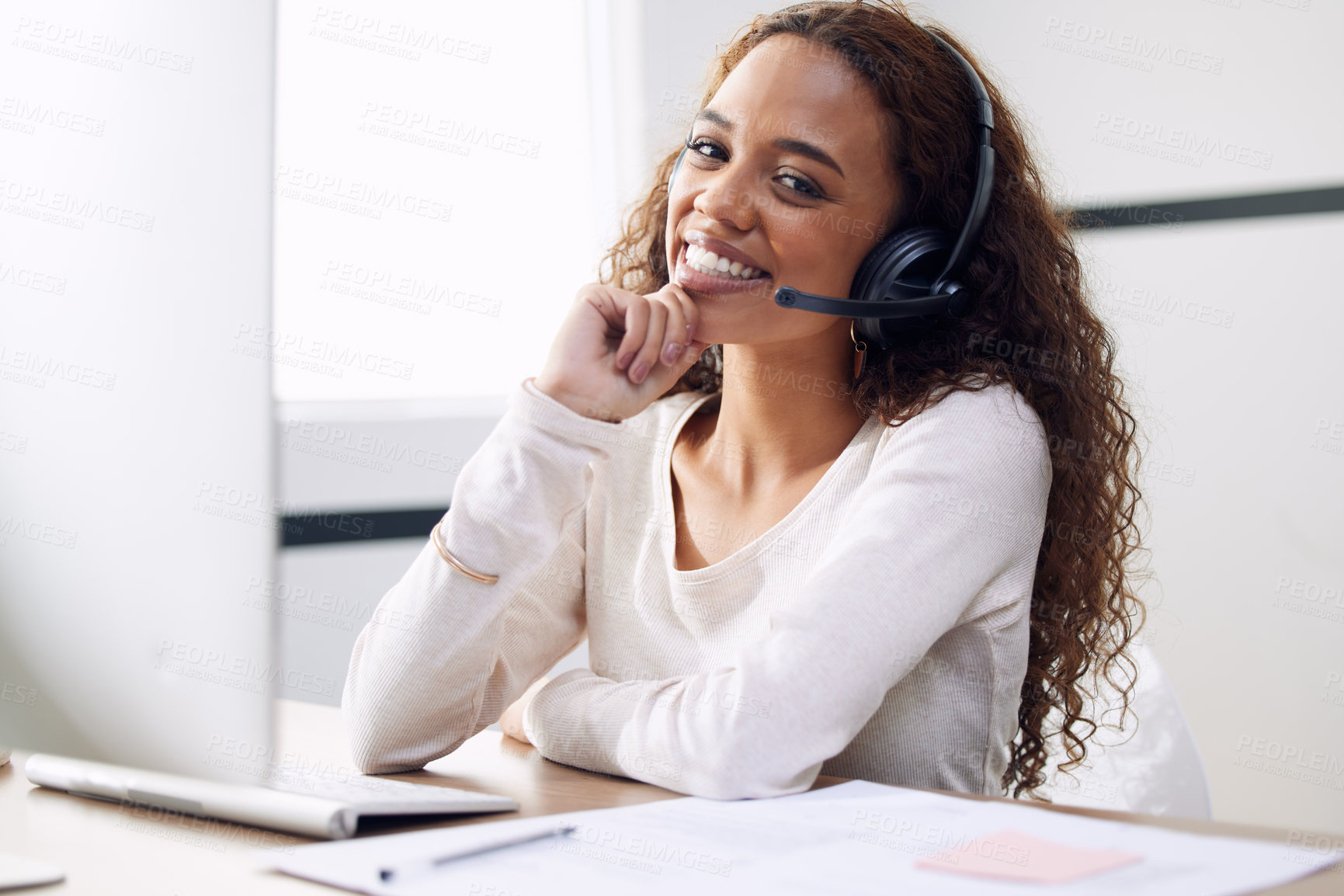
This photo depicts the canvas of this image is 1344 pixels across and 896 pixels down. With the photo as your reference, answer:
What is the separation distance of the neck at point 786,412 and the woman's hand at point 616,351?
15 centimetres

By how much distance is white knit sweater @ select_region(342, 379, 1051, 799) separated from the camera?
86 centimetres

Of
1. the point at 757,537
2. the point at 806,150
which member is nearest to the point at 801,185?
the point at 806,150

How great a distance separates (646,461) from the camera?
1322 millimetres

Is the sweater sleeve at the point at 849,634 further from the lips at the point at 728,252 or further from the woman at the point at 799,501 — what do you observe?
the lips at the point at 728,252

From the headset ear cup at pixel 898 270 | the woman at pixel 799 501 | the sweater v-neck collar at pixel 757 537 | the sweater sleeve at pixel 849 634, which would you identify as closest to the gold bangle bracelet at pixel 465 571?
the woman at pixel 799 501

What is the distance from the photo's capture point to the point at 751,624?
112cm

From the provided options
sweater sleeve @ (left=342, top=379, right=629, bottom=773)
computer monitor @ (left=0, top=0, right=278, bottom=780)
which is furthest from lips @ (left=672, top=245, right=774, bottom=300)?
computer monitor @ (left=0, top=0, right=278, bottom=780)

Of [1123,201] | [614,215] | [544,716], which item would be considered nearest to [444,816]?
[544,716]

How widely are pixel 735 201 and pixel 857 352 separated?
0.27 meters

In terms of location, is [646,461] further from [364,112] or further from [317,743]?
[364,112]

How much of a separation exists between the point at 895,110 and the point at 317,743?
0.95 meters

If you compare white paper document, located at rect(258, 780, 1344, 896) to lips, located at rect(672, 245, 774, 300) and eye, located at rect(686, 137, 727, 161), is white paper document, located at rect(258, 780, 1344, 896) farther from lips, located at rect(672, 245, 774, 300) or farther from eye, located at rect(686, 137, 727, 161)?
eye, located at rect(686, 137, 727, 161)

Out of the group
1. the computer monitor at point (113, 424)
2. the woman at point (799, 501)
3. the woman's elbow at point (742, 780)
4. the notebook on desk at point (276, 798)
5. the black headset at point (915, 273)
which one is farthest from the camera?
the black headset at point (915, 273)

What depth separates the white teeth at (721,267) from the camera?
1187 mm
